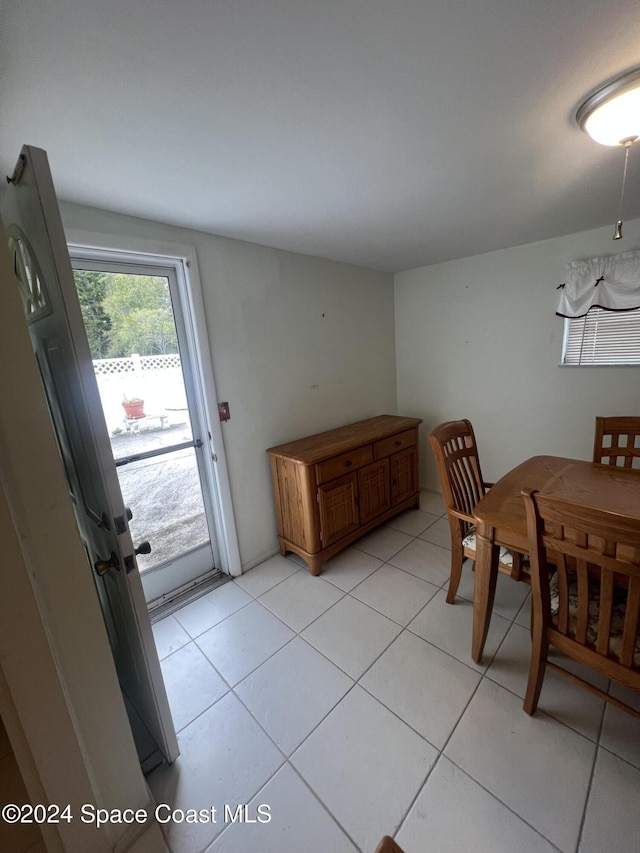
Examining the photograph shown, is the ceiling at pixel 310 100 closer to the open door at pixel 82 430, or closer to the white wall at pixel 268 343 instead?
the open door at pixel 82 430

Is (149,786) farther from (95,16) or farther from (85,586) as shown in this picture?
(95,16)

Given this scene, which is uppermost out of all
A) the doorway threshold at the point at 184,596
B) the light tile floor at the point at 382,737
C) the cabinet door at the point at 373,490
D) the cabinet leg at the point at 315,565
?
the cabinet door at the point at 373,490

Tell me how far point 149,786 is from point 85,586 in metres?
0.89

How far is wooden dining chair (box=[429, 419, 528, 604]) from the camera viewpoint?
1.69 metres

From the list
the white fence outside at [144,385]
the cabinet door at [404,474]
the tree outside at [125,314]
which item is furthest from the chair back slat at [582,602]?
the tree outside at [125,314]

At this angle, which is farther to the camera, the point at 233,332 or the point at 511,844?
the point at 233,332

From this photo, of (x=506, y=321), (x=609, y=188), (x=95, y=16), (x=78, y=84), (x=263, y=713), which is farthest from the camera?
(x=506, y=321)

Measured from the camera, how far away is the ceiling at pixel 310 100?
0.71 meters

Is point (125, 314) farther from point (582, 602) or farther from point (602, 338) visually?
point (602, 338)

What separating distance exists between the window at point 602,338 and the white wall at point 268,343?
1531mm

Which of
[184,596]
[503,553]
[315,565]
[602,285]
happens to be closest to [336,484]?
[315,565]

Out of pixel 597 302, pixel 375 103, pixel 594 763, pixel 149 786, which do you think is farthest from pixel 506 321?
pixel 149 786

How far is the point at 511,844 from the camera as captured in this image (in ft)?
3.16

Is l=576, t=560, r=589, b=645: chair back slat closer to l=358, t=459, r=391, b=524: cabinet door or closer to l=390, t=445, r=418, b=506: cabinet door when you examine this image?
l=358, t=459, r=391, b=524: cabinet door
